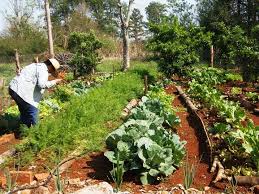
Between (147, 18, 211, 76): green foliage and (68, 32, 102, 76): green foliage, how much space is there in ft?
14.3

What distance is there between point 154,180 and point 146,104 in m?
3.27

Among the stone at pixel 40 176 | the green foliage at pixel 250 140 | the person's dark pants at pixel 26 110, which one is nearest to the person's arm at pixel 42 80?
the person's dark pants at pixel 26 110

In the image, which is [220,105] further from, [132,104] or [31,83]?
[31,83]

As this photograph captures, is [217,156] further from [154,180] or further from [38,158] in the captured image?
[38,158]

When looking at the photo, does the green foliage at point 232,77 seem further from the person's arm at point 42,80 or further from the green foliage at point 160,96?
the person's arm at point 42,80

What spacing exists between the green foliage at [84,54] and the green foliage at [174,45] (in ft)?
14.3

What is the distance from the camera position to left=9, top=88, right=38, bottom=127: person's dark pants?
6.73 meters

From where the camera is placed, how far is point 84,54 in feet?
66.8

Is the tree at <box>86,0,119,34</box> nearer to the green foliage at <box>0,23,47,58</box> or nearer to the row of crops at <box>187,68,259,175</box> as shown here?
the green foliage at <box>0,23,47,58</box>

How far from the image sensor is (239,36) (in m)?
19.3

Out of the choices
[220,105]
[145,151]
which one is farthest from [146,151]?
[220,105]

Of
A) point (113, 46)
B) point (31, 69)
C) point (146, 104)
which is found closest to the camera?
point (31, 69)

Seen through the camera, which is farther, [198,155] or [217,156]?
[198,155]

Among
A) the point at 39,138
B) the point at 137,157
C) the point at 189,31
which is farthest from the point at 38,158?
the point at 189,31
